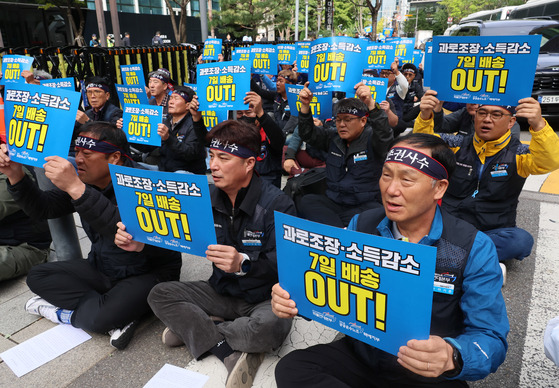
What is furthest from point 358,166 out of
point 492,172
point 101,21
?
point 101,21

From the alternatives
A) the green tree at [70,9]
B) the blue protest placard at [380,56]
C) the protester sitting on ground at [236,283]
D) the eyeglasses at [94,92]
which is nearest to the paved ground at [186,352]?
the protester sitting on ground at [236,283]

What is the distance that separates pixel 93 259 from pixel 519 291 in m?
3.30

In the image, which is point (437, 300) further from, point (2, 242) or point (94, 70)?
point (94, 70)

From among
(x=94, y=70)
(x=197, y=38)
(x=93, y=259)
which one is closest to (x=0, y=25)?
(x=197, y=38)

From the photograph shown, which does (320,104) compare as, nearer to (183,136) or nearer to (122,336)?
(183,136)

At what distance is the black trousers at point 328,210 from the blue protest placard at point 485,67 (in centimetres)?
126

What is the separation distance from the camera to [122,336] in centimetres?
287

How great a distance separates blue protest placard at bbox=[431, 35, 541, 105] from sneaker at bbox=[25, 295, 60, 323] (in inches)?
134

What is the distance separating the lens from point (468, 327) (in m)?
1.82

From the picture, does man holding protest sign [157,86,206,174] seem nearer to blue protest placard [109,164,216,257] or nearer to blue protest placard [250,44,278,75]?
blue protest placard [109,164,216,257]

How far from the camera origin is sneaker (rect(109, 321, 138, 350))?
2.85 metres

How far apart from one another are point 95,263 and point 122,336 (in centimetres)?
63

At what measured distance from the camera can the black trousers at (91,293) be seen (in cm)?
288

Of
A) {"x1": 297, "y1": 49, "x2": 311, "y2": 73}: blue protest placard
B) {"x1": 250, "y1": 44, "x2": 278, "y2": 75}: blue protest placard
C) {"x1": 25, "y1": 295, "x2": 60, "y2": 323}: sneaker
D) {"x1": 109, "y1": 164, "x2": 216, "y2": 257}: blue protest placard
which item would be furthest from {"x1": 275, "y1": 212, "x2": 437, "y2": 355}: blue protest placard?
{"x1": 250, "y1": 44, "x2": 278, "y2": 75}: blue protest placard
